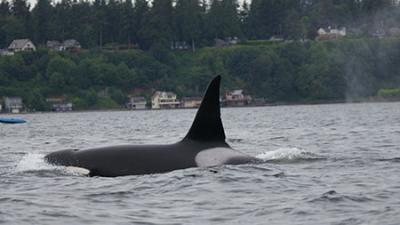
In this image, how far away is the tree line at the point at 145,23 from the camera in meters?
171

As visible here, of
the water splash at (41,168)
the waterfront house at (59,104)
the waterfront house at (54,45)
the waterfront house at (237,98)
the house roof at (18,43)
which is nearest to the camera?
the water splash at (41,168)

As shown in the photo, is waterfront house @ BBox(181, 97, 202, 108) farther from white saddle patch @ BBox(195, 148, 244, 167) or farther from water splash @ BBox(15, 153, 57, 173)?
white saddle patch @ BBox(195, 148, 244, 167)

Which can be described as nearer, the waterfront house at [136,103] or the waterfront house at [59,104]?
the waterfront house at [59,104]

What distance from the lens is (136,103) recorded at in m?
146

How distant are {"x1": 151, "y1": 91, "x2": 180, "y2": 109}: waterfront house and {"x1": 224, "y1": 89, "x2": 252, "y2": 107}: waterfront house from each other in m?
8.15

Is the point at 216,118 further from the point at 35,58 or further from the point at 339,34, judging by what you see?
the point at 339,34

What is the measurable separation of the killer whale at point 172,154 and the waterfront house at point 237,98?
429ft

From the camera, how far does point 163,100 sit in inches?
5846

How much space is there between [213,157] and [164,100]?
130 meters

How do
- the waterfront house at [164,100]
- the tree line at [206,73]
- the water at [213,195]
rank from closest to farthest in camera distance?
the water at [213,195]
the tree line at [206,73]
the waterfront house at [164,100]

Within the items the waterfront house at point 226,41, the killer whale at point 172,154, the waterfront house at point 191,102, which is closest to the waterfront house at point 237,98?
the waterfront house at point 191,102

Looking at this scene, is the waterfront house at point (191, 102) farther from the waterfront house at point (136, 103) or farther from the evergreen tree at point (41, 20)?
the evergreen tree at point (41, 20)

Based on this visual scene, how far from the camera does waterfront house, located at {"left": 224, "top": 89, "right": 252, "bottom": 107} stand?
15012 centimetres

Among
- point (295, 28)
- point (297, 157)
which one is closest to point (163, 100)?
point (295, 28)
